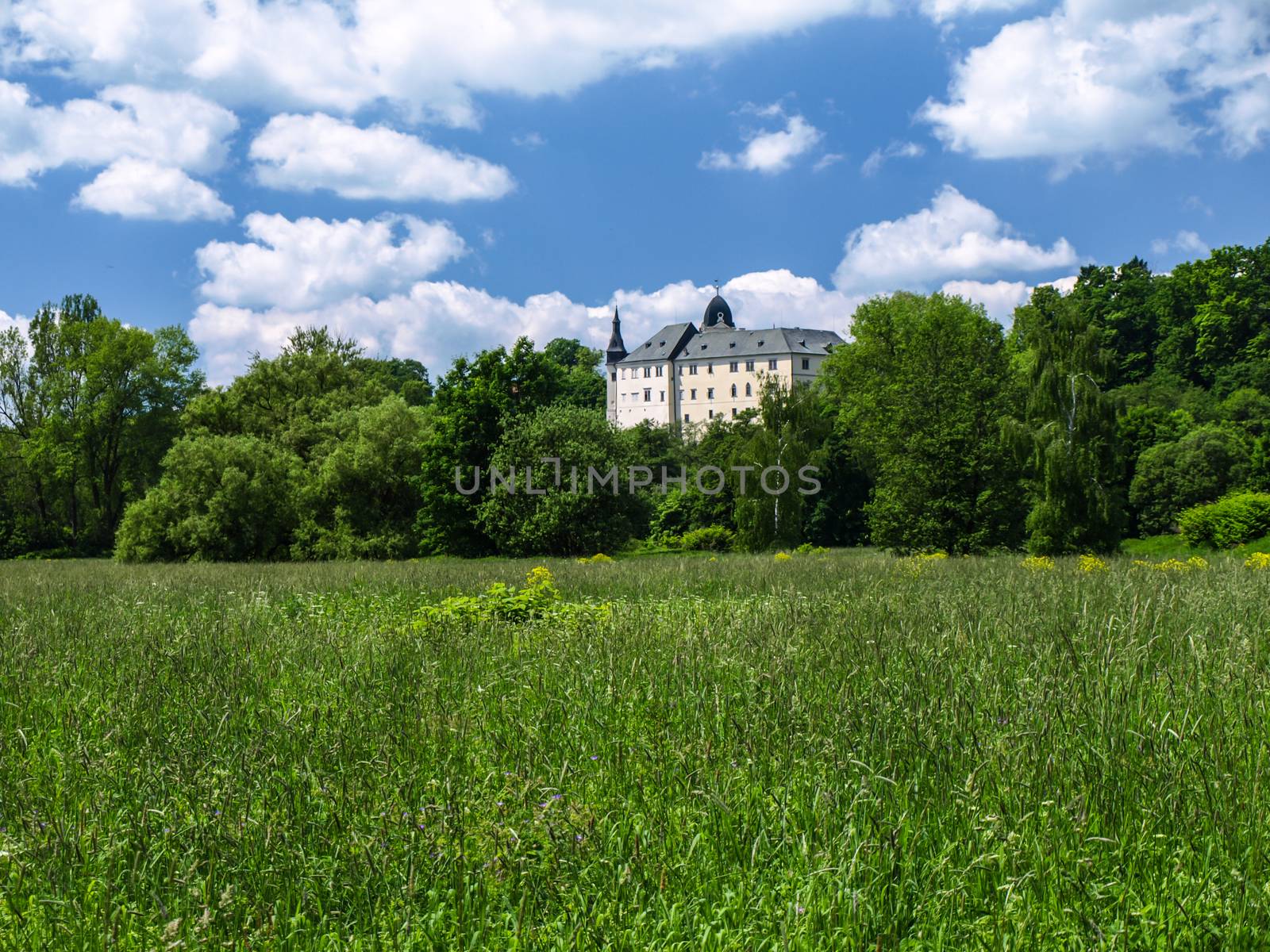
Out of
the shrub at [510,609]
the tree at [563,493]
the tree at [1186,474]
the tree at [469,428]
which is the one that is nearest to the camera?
the shrub at [510,609]

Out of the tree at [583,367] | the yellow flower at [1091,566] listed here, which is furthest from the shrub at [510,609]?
the tree at [583,367]

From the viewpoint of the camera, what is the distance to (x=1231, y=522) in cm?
2828

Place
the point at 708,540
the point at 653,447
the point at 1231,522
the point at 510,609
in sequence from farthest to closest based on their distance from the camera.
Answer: the point at 653,447
the point at 708,540
the point at 1231,522
the point at 510,609

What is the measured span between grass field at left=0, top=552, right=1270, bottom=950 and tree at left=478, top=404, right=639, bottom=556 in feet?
76.7

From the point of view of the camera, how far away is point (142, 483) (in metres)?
46.2

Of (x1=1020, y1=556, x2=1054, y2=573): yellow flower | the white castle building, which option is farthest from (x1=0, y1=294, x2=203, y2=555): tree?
the white castle building

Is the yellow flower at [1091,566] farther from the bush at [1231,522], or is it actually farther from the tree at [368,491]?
the tree at [368,491]

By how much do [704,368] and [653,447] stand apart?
47.5 m

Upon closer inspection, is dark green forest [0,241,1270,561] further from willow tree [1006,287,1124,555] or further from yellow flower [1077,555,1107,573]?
yellow flower [1077,555,1107,573]

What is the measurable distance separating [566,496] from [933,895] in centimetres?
2657

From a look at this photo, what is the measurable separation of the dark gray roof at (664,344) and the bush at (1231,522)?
81546 mm

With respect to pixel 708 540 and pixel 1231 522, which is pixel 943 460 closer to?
pixel 1231 522

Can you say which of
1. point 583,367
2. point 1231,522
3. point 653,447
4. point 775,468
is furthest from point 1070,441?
point 583,367

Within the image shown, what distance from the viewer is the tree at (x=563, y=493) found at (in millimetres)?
29109
